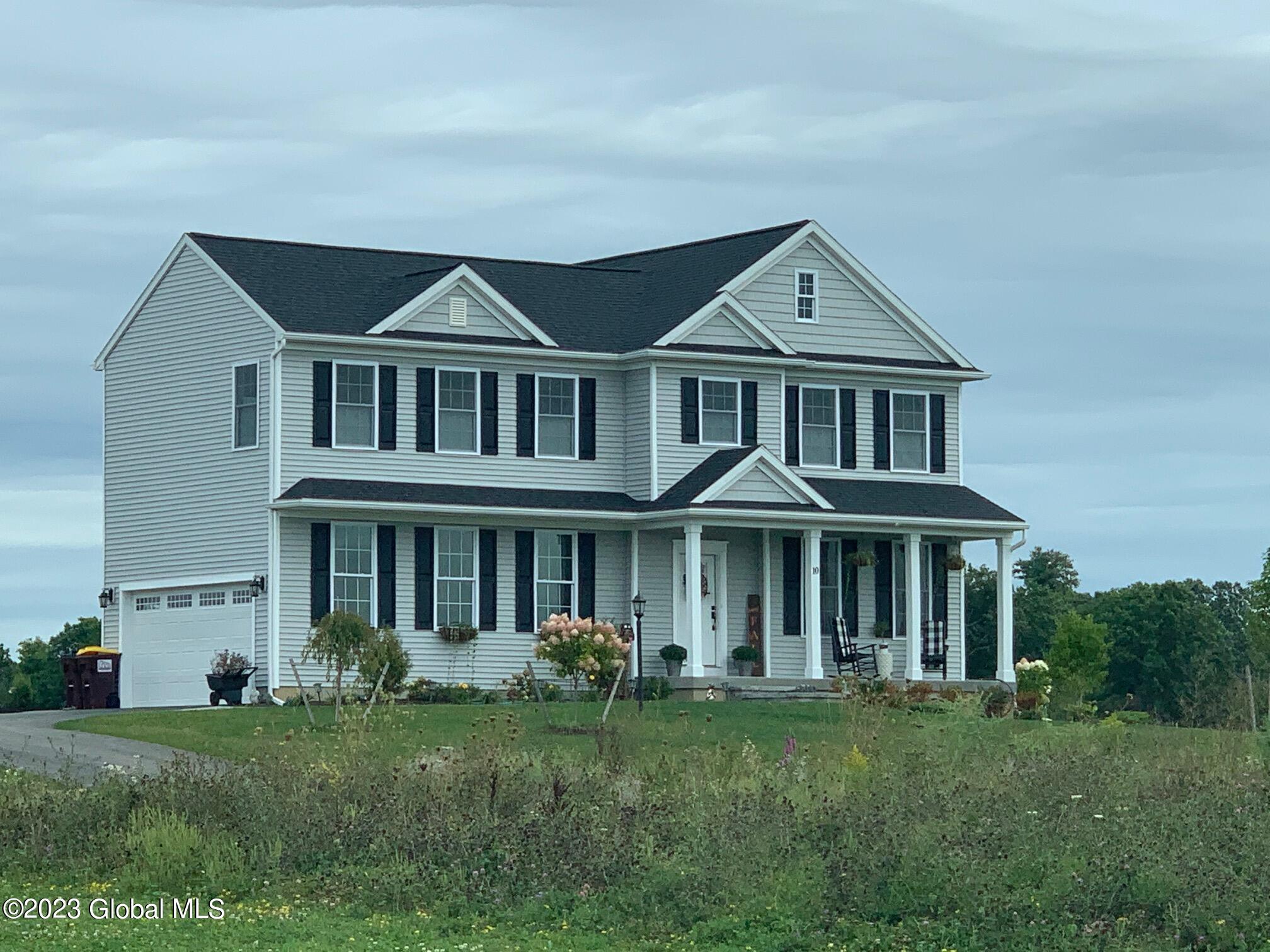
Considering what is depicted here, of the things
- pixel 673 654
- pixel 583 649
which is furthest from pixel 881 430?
pixel 583 649

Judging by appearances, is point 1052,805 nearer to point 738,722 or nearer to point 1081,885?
point 1081,885

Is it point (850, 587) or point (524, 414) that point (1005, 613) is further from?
point (524, 414)

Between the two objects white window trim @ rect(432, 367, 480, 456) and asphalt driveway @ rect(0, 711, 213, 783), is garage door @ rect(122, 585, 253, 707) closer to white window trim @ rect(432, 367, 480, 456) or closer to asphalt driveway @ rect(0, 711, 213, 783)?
white window trim @ rect(432, 367, 480, 456)

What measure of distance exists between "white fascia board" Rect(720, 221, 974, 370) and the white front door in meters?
4.68

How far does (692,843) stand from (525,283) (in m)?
24.8

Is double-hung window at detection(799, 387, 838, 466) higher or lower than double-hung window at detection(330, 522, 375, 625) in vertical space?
higher

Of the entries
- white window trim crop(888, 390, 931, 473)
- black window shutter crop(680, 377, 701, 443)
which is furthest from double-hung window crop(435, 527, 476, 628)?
white window trim crop(888, 390, 931, 473)

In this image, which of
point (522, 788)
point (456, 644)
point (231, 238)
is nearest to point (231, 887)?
point (522, 788)

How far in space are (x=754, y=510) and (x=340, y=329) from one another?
7417mm

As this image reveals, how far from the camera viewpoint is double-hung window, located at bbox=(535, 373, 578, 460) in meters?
36.7

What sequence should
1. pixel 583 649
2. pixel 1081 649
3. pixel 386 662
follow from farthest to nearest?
1. pixel 1081 649
2. pixel 583 649
3. pixel 386 662

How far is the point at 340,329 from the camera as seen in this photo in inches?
1362

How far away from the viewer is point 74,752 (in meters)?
24.3

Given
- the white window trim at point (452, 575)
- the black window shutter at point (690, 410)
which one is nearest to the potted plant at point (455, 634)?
the white window trim at point (452, 575)
